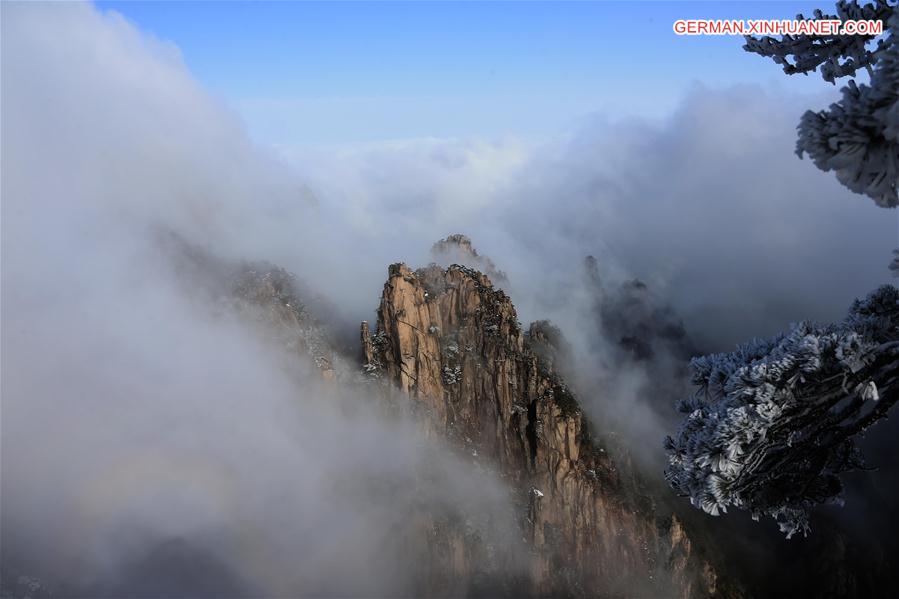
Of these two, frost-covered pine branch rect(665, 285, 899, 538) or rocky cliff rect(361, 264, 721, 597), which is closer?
frost-covered pine branch rect(665, 285, 899, 538)

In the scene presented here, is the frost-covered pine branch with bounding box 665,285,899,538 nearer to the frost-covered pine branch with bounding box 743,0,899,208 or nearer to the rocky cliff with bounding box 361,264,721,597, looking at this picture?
the frost-covered pine branch with bounding box 743,0,899,208

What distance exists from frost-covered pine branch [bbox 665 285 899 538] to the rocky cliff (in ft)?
361

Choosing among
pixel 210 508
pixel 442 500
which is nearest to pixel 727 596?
pixel 442 500

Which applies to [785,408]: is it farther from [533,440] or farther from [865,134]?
[533,440]

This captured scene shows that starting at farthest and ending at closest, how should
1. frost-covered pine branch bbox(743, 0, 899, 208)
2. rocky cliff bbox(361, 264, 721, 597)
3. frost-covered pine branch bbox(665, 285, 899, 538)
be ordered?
rocky cliff bbox(361, 264, 721, 597) < frost-covered pine branch bbox(665, 285, 899, 538) < frost-covered pine branch bbox(743, 0, 899, 208)

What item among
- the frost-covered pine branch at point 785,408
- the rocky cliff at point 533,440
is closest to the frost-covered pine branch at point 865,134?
the frost-covered pine branch at point 785,408

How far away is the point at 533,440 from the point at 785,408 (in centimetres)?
11970

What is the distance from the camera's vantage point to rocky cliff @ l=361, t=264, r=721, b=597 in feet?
410

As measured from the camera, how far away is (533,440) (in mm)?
126875

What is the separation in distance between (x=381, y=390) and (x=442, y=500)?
2735 cm

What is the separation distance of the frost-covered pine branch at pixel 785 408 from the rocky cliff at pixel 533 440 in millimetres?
110120

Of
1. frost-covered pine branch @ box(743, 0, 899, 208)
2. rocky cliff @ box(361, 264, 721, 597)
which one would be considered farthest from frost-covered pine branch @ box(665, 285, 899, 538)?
rocky cliff @ box(361, 264, 721, 597)

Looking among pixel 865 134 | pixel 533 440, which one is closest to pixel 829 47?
pixel 865 134

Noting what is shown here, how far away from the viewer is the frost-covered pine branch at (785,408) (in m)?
10.7
